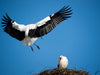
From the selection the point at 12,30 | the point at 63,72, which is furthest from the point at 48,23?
the point at 63,72

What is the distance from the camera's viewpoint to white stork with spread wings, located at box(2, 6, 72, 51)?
6.65 feet

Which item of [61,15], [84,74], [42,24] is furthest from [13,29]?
[84,74]

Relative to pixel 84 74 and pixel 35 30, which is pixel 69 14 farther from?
pixel 84 74

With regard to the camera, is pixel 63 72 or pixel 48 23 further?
pixel 48 23

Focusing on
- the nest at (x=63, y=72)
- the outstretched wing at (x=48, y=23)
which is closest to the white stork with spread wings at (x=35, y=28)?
the outstretched wing at (x=48, y=23)

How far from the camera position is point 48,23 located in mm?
2086

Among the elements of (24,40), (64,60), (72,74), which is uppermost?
(24,40)

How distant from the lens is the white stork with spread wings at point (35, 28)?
79.8 inches

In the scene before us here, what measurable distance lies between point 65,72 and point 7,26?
1131 millimetres

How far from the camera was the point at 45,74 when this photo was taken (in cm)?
166

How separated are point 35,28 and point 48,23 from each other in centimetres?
19

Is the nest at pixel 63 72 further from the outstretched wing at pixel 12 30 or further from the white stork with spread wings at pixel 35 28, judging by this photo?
the outstretched wing at pixel 12 30

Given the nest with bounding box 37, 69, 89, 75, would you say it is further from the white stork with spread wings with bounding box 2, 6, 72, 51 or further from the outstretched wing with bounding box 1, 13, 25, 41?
the outstretched wing with bounding box 1, 13, 25, 41

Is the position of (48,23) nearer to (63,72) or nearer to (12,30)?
(12,30)
